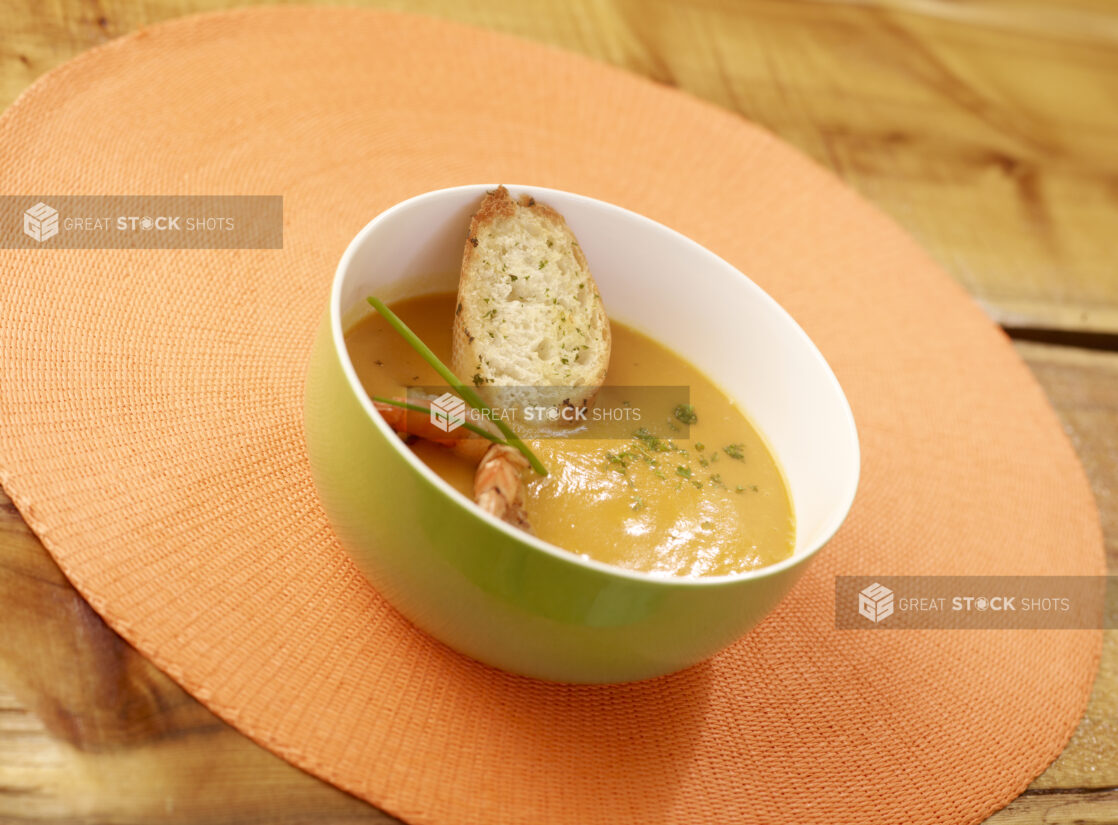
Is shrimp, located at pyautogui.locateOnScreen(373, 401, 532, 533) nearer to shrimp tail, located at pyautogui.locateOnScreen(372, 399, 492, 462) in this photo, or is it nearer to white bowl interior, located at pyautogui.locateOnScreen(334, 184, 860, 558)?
shrimp tail, located at pyautogui.locateOnScreen(372, 399, 492, 462)

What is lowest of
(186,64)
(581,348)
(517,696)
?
(517,696)

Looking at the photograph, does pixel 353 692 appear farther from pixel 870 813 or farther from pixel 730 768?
pixel 870 813

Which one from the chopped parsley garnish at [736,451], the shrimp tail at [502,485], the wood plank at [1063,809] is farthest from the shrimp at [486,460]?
the wood plank at [1063,809]

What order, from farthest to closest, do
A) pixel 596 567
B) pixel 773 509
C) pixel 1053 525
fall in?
pixel 1053 525 → pixel 773 509 → pixel 596 567

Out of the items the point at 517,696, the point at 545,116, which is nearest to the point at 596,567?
the point at 517,696

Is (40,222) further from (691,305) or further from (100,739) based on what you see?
(691,305)

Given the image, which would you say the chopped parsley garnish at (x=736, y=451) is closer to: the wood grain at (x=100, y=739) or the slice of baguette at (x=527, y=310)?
the slice of baguette at (x=527, y=310)
